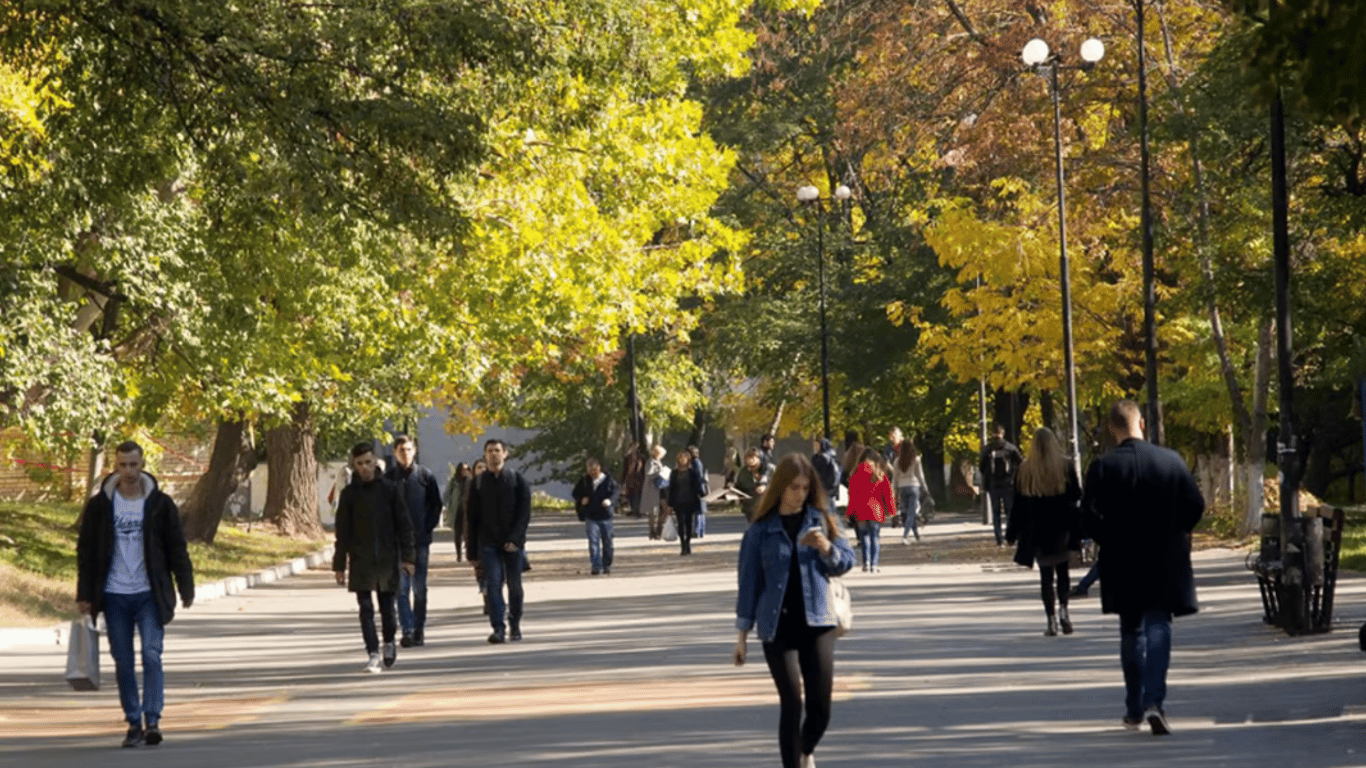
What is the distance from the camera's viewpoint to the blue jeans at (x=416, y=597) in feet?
71.8

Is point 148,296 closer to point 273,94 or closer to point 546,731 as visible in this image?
point 273,94

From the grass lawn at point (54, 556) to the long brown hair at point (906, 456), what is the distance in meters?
10.3

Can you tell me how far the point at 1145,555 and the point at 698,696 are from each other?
3791mm

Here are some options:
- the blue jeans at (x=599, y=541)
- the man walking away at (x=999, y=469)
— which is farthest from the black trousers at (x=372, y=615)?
the man walking away at (x=999, y=469)

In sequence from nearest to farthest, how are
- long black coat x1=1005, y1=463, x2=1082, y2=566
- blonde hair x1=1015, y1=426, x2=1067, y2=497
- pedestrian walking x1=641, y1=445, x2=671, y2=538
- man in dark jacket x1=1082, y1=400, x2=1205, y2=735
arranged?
1. man in dark jacket x1=1082, y1=400, x2=1205, y2=735
2. long black coat x1=1005, y1=463, x2=1082, y2=566
3. blonde hair x1=1015, y1=426, x2=1067, y2=497
4. pedestrian walking x1=641, y1=445, x2=671, y2=538

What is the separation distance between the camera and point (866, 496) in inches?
1265

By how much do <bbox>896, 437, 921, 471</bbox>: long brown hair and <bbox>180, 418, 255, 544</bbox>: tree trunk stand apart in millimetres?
10712

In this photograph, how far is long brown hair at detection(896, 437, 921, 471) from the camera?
1578 inches

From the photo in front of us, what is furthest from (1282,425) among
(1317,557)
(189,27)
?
(189,27)

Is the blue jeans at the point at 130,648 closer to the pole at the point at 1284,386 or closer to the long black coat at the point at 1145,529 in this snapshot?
the long black coat at the point at 1145,529

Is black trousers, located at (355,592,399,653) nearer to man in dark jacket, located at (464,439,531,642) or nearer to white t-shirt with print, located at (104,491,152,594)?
man in dark jacket, located at (464,439,531,642)

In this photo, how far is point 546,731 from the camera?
46.5ft

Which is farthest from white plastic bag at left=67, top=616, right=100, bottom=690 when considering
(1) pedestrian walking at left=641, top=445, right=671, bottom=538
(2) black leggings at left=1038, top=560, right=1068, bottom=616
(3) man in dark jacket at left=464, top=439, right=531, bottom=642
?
(1) pedestrian walking at left=641, top=445, right=671, bottom=538

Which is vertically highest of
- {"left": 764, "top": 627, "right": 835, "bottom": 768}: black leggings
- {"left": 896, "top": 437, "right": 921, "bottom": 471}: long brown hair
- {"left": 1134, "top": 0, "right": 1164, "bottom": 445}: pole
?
{"left": 1134, "top": 0, "right": 1164, "bottom": 445}: pole
